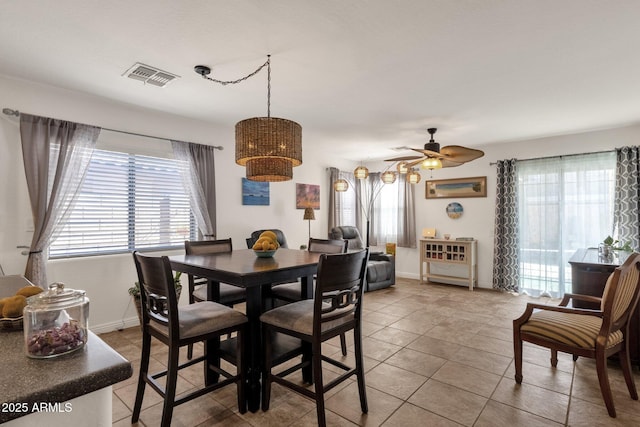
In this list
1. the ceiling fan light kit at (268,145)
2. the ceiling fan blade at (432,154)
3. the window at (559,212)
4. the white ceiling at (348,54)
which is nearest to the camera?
the white ceiling at (348,54)

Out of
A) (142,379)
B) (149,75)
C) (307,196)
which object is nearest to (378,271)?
(307,196)

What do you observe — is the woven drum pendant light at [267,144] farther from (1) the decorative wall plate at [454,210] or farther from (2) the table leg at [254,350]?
(1) the decorative wall plate at [454,210]

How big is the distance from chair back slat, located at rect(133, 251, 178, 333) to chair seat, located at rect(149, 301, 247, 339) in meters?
0.06

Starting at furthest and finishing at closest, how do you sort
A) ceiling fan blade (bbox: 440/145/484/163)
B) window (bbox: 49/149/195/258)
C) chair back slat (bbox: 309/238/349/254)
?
ceiling fan blade (bbox: 440/145/484/163), window (bbox: 49/149/195/258), chair back slat (bbox: 309/238/349/254)

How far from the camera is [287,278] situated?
1.99 meters

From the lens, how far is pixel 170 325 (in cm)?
171

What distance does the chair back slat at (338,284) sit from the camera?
176 cm

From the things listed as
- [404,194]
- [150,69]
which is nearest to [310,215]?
[404,194]

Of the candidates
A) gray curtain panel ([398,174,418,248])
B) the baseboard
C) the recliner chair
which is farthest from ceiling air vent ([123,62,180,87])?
gray curtain panel ([398,174,418,248])

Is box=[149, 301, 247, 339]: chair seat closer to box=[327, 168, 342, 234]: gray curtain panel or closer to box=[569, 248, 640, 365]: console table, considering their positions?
box=[569, 248, 640, 365]: console table

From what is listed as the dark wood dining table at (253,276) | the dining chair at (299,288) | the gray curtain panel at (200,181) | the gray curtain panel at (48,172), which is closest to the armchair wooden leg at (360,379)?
the dark wood dining table at (253,276)

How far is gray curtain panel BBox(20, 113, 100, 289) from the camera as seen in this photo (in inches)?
115

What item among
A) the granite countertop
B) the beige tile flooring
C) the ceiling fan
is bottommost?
the beige tile flooring

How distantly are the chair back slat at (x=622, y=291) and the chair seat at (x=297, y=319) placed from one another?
5.23 feet
